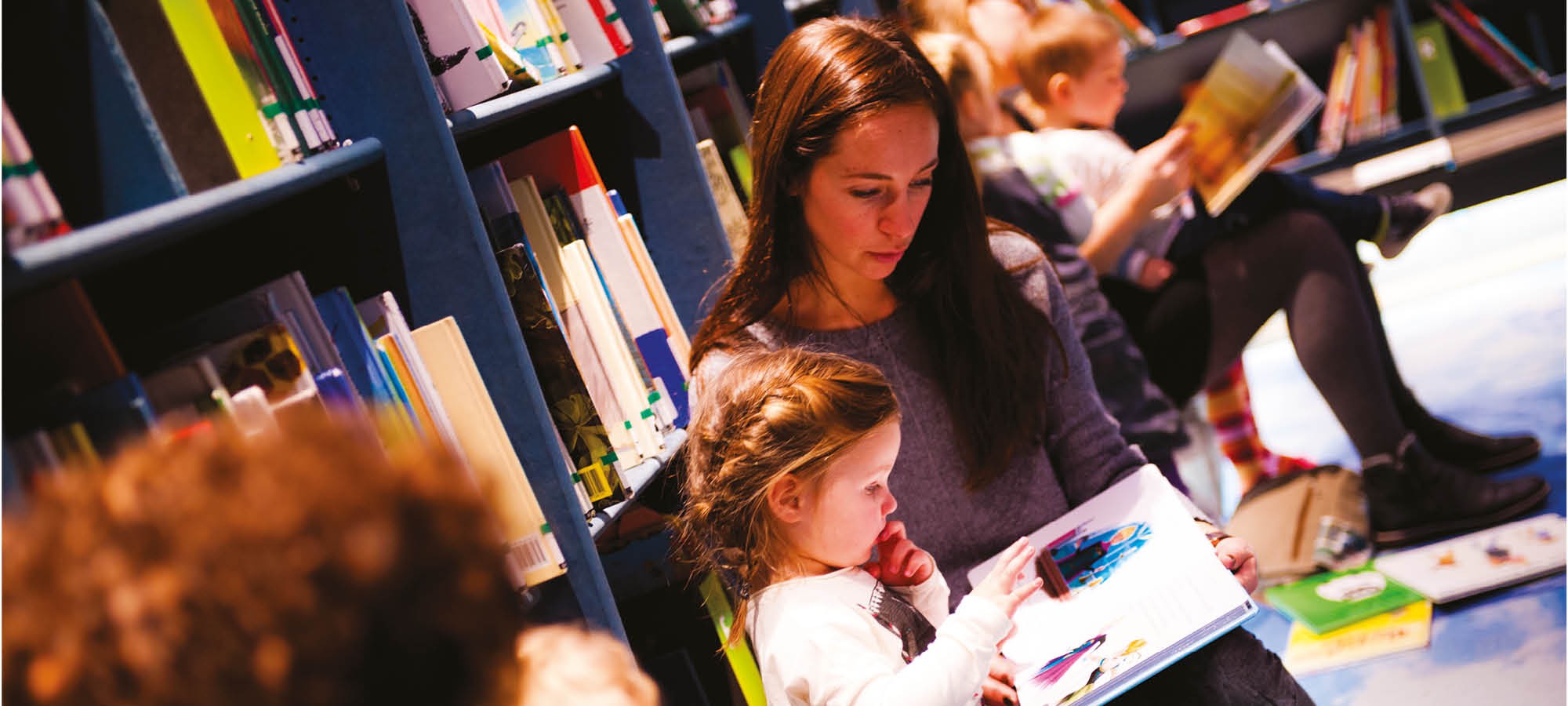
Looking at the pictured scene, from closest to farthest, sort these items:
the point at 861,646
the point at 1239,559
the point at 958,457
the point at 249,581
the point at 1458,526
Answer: the point at 249,581 < the point at 861,646 < the point at 1239,559 < the point at 958,457 < the point at 1458,526

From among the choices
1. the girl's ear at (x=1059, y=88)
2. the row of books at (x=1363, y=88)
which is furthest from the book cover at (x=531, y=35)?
the row of books at (x=1363, y=88)

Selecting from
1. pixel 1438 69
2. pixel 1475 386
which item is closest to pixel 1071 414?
pixel 1475 386

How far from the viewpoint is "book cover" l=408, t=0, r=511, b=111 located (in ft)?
4.12

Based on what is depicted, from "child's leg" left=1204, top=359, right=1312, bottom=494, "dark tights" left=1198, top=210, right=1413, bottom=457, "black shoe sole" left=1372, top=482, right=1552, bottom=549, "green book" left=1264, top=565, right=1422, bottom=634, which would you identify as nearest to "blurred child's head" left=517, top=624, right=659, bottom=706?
"green book" left=1264, top=565, right=1422, bottom=634

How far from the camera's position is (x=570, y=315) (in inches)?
53.8

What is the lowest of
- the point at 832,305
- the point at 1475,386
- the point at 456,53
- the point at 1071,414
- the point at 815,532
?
the point at 1475,386

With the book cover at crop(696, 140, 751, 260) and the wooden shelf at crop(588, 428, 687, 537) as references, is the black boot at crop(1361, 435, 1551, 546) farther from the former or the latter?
the wooden shelf at crop(588, 428, 687, 537)

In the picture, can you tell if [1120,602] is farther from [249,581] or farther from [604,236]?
[249,581]

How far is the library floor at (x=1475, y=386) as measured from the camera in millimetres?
1848

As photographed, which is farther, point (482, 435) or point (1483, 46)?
point (1483, 46)

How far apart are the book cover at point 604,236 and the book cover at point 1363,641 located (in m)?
1.25

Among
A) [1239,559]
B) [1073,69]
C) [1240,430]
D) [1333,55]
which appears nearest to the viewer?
[1239,559]

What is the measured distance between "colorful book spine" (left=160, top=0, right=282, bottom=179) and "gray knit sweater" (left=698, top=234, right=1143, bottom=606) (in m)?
0.61

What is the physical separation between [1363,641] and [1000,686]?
1.19 m
